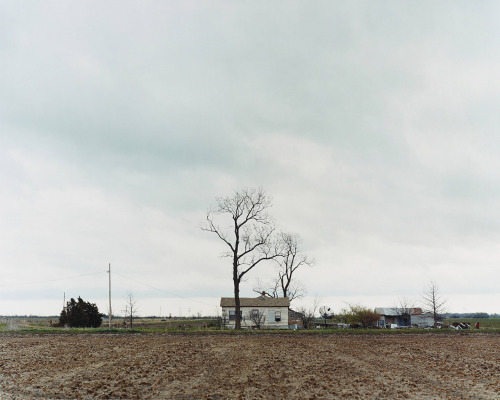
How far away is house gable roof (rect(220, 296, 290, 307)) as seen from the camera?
6022 cm

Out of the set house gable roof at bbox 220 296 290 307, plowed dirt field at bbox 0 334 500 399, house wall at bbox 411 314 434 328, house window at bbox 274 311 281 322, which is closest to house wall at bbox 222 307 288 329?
house window at bbox 274 311 281 322

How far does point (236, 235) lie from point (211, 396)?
35.3 m

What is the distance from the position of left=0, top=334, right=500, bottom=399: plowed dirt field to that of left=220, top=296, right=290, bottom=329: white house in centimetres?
3758

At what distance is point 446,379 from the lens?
14.5 metres

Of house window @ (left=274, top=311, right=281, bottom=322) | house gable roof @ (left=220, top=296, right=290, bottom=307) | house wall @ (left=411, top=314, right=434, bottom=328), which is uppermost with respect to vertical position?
house gable roof @ (left=220, top=296, right=290, bottom=307)

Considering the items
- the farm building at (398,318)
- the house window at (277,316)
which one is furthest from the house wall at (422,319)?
the house window at (277,316)

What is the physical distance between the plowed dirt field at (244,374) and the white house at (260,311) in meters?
37.6

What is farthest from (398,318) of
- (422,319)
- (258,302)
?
(258,302)

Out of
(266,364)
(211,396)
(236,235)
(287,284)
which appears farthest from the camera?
(287,284)

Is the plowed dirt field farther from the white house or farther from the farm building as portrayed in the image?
the farm building

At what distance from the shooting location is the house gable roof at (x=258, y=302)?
6022 cm

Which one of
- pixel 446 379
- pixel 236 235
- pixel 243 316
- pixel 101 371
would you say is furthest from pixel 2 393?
pixel 243 316

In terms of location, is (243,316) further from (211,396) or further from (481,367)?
(211,396)

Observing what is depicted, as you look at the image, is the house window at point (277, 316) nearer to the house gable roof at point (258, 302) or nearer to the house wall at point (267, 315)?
the house wall at point (267, 315)
